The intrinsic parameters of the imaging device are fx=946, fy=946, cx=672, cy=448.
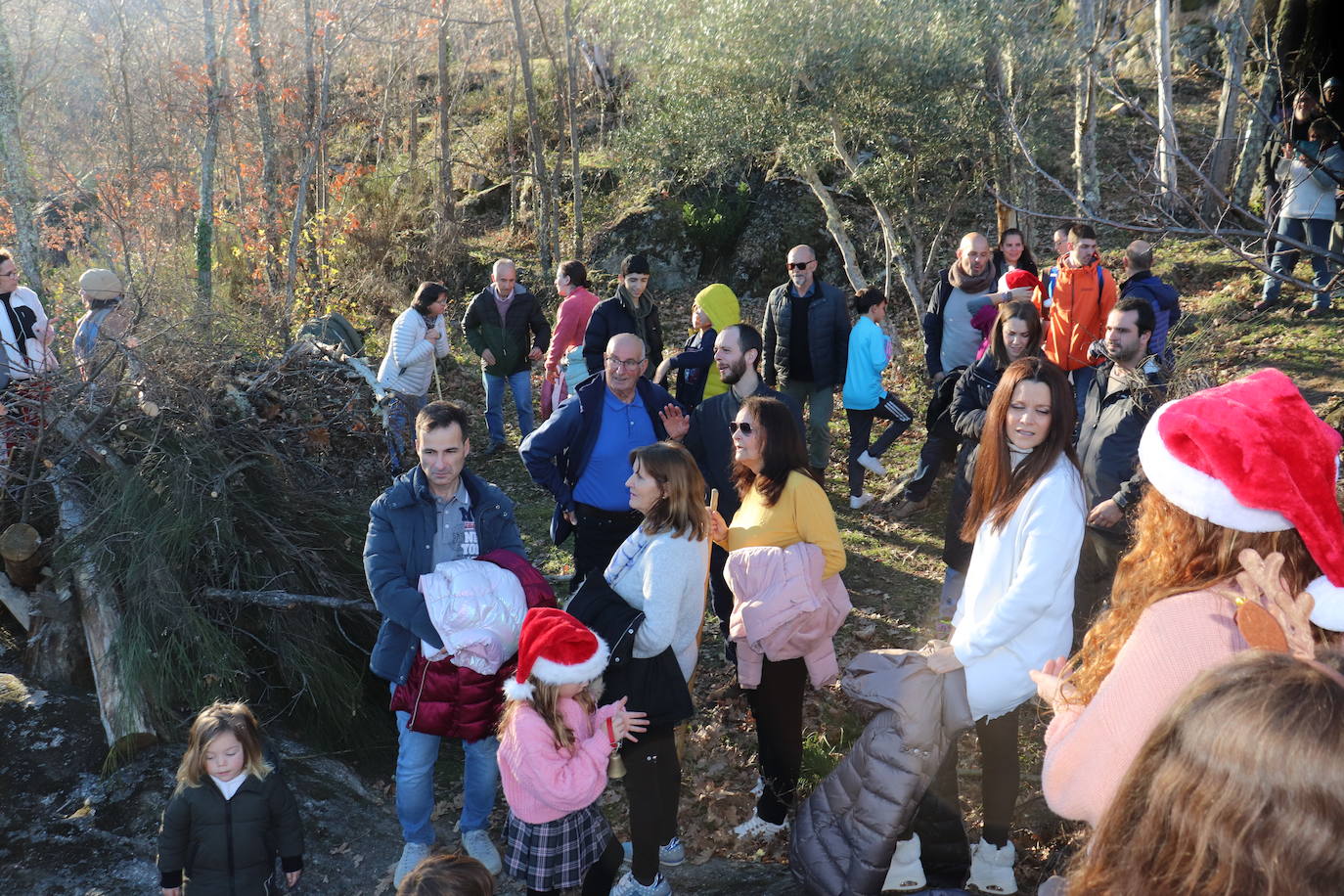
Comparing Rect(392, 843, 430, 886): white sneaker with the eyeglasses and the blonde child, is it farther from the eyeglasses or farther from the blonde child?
the eyeglasses

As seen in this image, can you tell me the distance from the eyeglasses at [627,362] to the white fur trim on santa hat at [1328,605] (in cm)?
359

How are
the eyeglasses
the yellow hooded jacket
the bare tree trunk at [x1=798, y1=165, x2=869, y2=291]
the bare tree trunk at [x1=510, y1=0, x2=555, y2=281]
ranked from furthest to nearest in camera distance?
the bare tree trunk at [x1=510, y1=0, x2=555, y2=281]
the bare tree trunk at [x1=798, y1=165, x2=869, y2=291]
the yellow hooded jacket
the eyeglasses

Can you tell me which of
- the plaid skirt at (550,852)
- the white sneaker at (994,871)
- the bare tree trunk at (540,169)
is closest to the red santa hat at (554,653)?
the plaid skirt at (550,852)

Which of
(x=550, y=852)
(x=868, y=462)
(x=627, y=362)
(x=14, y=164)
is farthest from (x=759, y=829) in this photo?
(x=14, y=164)

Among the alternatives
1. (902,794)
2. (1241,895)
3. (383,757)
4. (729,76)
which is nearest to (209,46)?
(729,76)

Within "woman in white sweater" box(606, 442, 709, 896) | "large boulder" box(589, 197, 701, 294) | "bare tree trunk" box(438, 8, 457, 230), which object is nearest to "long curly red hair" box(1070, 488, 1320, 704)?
"woman in white sweater" box(606, 442, 709, 896)

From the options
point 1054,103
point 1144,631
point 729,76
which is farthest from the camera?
point 1054,103

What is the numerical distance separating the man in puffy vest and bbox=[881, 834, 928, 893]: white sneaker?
5.52 feet

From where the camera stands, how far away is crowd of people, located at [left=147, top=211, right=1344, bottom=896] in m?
1.65

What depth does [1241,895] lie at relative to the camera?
1.43m

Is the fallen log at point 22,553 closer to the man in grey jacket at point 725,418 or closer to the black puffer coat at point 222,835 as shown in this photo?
the black puffer coat at point 222,835

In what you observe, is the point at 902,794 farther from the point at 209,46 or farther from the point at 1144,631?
the point at 209,46

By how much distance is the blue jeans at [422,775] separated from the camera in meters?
4.04

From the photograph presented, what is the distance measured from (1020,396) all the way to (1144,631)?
1514mm
